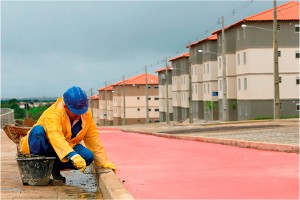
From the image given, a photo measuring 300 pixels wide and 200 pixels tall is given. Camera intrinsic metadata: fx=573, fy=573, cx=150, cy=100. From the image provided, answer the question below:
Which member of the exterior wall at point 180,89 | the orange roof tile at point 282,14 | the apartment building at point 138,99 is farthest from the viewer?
the apartment building at point 138,99

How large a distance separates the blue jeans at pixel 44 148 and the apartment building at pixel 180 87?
86.5 meters

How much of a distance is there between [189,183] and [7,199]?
3.14 meters

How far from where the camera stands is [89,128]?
8.19m

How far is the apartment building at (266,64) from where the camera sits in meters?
61.4

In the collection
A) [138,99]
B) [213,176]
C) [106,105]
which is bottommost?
[213,176]

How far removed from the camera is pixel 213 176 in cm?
962

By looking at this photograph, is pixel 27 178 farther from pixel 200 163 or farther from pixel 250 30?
pixel 250 30

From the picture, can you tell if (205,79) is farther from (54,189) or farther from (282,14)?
(54,189)

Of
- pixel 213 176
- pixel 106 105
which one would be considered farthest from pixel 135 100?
pixel 213 176

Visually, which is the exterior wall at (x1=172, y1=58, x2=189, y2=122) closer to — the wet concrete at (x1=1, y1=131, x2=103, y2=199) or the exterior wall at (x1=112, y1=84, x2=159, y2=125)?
the exterior wall at (x1=112, y1=84, x2=159, y2=125)

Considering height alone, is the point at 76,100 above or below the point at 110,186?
above

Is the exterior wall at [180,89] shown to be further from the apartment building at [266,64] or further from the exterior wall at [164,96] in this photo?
the apartment building at [266,64]

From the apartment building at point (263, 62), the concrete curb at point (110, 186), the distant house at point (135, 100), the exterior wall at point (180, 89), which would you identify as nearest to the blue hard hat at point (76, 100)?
the concrete curb at point (110, 186)

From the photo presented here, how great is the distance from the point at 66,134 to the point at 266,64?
184 feet
